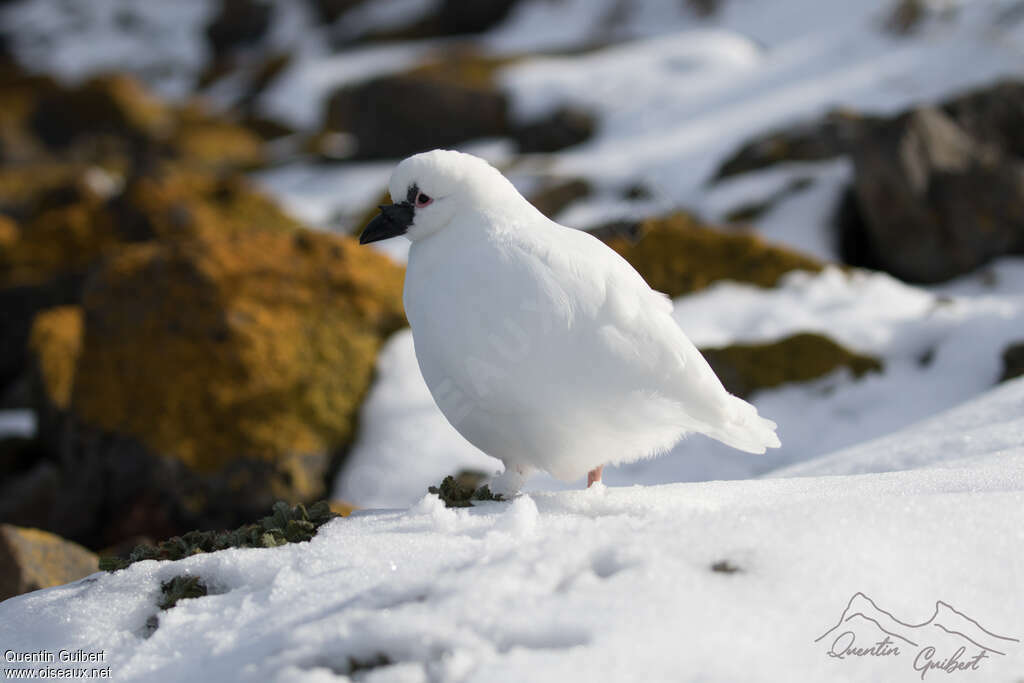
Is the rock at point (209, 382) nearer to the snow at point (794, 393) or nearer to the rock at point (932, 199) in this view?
the snow at point (794, 393)

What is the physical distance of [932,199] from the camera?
7805 mm

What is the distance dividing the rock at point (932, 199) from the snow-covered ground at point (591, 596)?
542 cm

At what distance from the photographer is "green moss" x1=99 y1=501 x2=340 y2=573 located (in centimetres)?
279

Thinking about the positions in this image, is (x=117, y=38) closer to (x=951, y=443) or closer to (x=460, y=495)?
(x=460, y=495)

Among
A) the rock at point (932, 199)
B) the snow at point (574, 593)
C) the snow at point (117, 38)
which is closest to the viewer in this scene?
the snow at point (574, 593)

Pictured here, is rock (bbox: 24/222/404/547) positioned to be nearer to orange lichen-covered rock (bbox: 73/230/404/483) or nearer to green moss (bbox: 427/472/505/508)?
orange lichen-covered rock (bbox: 73/230/404/483)

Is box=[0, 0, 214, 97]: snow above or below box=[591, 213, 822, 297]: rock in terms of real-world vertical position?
above

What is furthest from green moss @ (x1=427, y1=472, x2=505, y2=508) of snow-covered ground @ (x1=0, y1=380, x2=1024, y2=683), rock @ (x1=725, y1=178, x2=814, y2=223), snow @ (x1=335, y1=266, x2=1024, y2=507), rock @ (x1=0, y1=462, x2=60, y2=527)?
rock @ (x1=725, y1=178, x2=814, y2=223)

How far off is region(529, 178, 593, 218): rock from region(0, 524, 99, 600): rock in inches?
230

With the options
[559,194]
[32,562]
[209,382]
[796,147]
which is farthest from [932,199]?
[32,562]

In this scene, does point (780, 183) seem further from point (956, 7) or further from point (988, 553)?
point (988, 553)

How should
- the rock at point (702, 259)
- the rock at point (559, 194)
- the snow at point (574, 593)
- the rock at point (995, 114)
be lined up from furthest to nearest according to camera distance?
1. the rock at point (559, 194)
2. the rock at point (995, 114)
3. the rock at point (702, 259)
4. the snow at point (574, 593)

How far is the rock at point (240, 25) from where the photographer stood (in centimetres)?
2677
